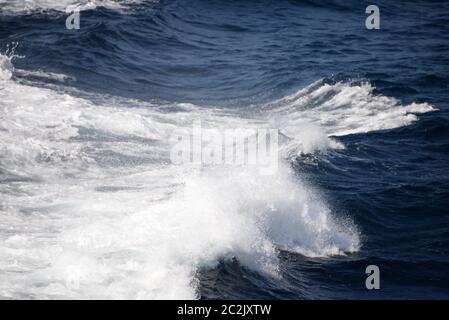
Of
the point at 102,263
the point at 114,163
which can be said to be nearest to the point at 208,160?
the point at 114,163

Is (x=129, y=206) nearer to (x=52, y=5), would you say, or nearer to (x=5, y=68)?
(x=5, y=68)

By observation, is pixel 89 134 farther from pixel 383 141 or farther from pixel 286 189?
pixel 383 141

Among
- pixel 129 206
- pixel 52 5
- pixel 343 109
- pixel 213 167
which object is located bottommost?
pixel 129 206

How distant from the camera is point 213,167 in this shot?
1520cm

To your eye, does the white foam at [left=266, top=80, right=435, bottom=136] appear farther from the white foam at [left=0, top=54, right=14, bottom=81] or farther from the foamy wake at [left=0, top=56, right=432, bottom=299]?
the white foam at [left=0, top=54, right=14, bottom=81]

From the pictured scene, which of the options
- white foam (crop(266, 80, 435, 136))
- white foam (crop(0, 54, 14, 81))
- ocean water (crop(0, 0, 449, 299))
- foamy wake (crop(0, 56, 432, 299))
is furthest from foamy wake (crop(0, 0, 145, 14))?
white foam (crop(266, 80, 435, 136))

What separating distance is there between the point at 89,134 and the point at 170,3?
1676 cm

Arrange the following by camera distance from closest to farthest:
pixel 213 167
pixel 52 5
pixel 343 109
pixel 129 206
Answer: pixel 129 206, pixel 213 167, pixel 343 109, pixel 52 5

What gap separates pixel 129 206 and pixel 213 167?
123 inches

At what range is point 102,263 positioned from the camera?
1018cm

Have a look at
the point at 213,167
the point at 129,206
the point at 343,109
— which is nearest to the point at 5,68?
the point at 213,167

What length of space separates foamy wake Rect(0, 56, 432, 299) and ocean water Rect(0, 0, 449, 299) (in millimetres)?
42

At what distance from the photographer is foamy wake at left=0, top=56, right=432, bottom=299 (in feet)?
32.7
